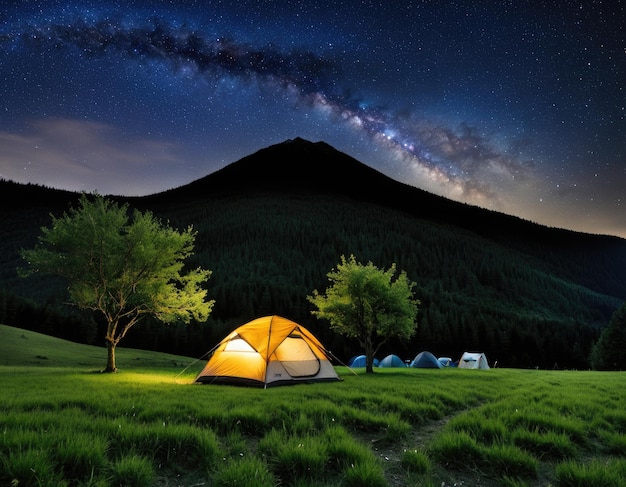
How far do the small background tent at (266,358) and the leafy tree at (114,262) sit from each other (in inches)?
373

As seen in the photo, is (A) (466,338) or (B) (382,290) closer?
(B) (382,290)

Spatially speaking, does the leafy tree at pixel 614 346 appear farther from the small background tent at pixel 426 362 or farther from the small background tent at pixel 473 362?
the small background tent at pixel 426 362

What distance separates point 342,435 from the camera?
6996 mm

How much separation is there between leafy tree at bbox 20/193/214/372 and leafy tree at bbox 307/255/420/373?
1106 cm

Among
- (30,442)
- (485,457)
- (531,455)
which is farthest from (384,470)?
(30,442)

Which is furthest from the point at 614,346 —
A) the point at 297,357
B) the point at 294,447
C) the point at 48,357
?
the point at 48,357

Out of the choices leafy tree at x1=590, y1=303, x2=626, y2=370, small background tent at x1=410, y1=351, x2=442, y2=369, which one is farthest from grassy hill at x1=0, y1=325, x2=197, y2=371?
leafy tree at x1=590, y1=303, x2=626, y2=370

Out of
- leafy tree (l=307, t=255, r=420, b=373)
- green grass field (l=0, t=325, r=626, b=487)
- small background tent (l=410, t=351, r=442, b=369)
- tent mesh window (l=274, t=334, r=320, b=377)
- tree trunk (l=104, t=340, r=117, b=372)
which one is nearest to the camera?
green grass field (l=0, t=325, r=626, b=487)

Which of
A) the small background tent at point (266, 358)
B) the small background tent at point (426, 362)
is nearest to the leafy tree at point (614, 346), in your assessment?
the small background tent at point (426, 362)

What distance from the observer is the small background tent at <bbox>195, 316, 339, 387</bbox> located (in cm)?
1764

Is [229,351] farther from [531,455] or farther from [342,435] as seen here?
[531,455]

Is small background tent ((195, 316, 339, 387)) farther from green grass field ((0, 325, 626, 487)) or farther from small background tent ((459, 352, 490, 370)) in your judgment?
small background tent ((459, 352, 490, 370))

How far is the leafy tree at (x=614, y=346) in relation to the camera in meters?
68.3

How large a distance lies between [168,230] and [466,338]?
99641 millimetres
